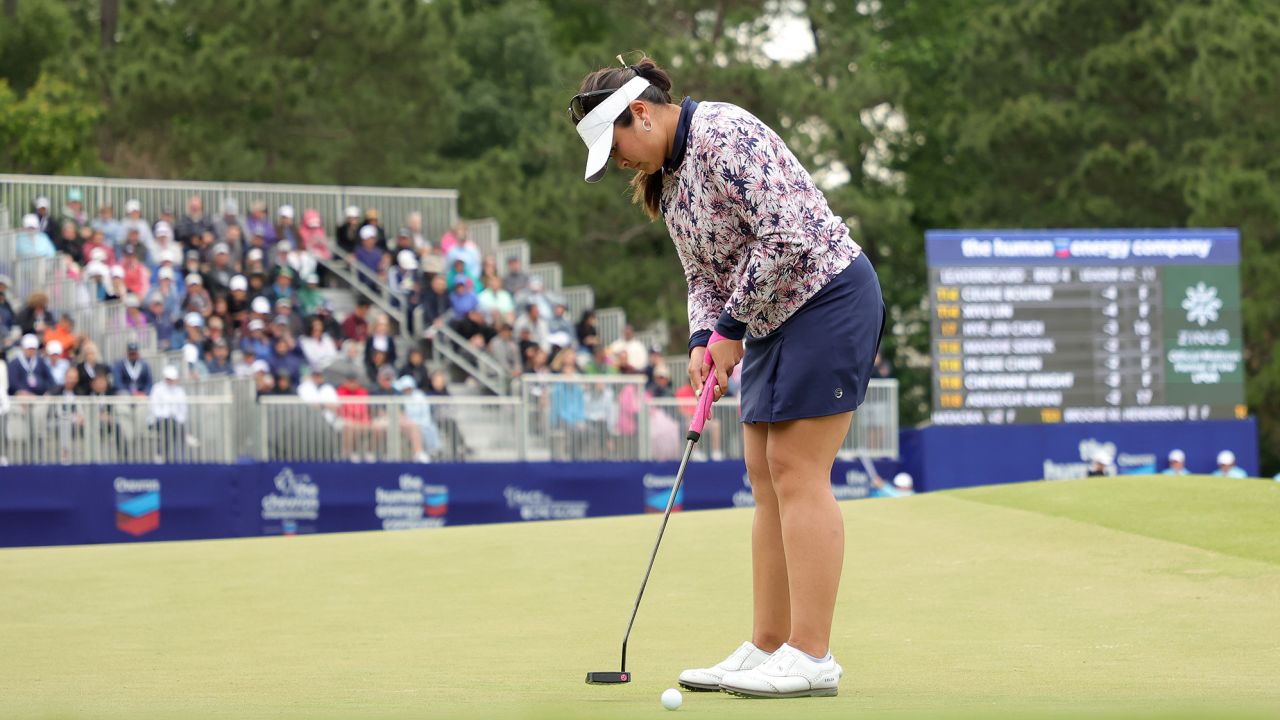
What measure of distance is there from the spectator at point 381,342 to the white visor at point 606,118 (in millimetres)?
17146

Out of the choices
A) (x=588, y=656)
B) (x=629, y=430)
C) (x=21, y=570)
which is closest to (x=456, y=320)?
(x=629, y=430)

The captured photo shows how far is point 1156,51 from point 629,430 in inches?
815

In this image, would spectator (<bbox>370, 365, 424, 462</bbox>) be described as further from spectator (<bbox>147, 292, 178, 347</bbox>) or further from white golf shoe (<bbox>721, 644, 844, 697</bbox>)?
white golf shoe (<bbox>721, 644, 844, 697</bbox>)

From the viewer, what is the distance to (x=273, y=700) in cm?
531

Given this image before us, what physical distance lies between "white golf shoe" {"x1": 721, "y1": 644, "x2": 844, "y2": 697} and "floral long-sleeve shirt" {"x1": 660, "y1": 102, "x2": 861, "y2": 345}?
100 cm

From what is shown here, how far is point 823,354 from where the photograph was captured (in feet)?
18.8

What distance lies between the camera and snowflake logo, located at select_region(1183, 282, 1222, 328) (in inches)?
959

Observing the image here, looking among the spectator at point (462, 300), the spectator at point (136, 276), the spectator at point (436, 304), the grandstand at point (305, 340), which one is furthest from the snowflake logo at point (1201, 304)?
the spectator at point (136, 276)

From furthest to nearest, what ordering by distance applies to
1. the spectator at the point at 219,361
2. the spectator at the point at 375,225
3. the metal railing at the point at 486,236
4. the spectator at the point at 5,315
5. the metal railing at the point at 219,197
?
the metal railing at the point at 486,236
the spectator at the point at 375,225
the metal railing at the point at 219,197
the spectator at the point at 219,361
the spectator at the point at 5,315

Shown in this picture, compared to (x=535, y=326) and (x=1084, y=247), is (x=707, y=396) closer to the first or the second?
(x=1084, y=247)

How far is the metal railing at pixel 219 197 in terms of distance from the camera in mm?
24516

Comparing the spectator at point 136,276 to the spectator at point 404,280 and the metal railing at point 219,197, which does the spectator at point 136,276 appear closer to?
the metal railing at point 219,197

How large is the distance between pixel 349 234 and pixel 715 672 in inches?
821

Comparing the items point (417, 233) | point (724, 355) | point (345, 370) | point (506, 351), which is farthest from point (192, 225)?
point (724, 355)
